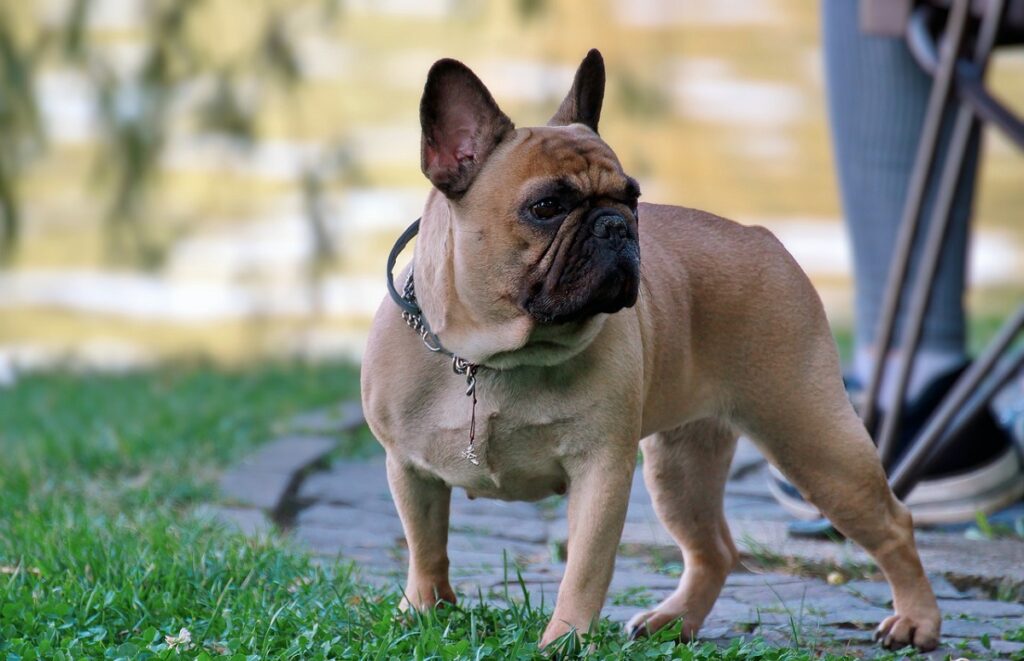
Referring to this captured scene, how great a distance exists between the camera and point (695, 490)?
9.59 feet

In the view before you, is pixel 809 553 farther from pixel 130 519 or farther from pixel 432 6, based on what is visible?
pixel 432 6

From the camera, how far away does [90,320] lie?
756 centimetres

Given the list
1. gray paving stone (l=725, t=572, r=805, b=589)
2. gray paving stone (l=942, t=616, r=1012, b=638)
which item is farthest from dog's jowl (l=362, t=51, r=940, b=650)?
gray paving stone (l=725, t=572, r=805, b=589)

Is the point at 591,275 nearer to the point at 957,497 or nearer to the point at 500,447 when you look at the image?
the point at 500,447

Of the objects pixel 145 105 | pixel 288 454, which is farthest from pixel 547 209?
pixel 145 105

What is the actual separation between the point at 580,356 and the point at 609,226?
0.83ft

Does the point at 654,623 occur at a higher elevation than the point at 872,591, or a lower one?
higher

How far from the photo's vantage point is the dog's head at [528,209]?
228 centimetres

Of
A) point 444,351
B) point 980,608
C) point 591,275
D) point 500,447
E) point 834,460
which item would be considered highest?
point 591,275

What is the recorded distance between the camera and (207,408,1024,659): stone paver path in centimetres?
279

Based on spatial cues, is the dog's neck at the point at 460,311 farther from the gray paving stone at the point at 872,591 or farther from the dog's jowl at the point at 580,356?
the gray paving stone at the point at 872,591

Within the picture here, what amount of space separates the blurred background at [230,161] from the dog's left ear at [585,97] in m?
4.76

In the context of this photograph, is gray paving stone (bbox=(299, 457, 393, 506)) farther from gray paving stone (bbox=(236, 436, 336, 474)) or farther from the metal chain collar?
the metal chain collar

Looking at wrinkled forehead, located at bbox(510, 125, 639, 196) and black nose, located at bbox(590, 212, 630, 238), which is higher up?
wrinkled forehead, located at bbox(510, 125, 639, 196)
